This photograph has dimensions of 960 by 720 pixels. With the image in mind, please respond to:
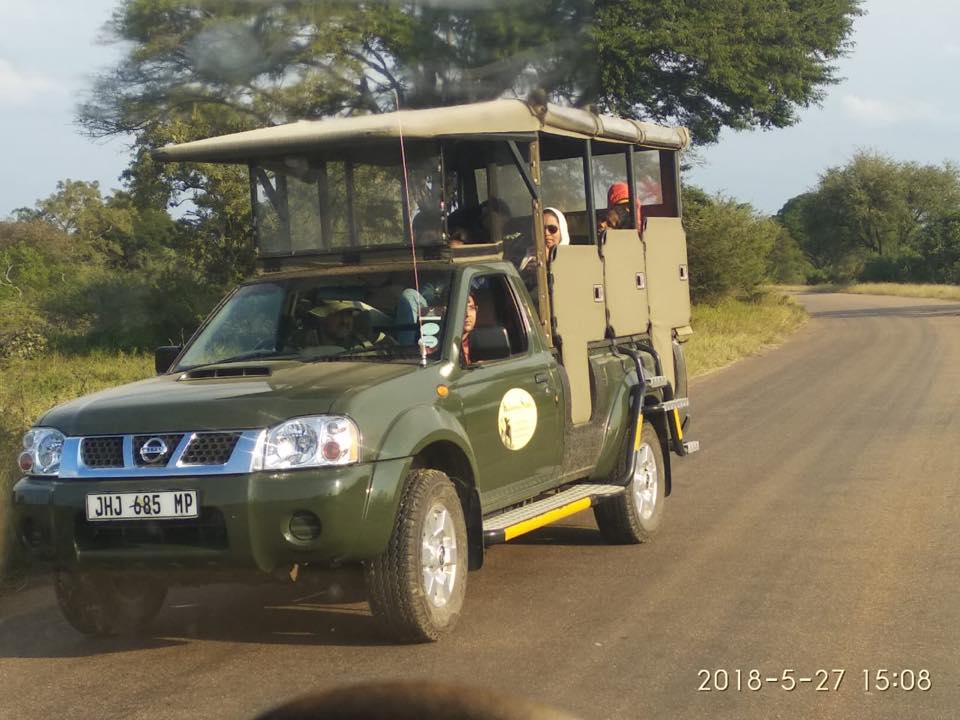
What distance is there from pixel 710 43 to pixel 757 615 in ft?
73.0

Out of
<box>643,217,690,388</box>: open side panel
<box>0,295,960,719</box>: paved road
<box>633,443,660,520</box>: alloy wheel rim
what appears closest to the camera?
<box>0,295,960,719</box>: paved road

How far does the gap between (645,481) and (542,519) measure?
1.78 m

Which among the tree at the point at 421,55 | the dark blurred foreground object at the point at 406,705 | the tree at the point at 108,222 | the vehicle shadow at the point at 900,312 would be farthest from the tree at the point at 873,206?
the dark blurred foreground object at the point at 406,705

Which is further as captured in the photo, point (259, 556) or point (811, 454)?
point (811, 454)

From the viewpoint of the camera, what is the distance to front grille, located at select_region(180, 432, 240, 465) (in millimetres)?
5379

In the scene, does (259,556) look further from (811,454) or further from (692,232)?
(692,232)

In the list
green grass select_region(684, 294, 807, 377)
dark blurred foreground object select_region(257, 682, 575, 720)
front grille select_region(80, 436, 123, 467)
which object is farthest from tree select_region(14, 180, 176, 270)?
dark blurred foreground object select_region(257, 682, 575, 720)

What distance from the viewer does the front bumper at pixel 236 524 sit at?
206 inches

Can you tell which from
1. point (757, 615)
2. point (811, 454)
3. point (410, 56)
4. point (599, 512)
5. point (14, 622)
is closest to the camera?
point (757, 615)

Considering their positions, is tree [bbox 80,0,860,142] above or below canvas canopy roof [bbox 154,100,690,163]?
above

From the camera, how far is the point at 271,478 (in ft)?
17.3

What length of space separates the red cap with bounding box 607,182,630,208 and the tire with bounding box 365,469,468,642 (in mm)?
3780

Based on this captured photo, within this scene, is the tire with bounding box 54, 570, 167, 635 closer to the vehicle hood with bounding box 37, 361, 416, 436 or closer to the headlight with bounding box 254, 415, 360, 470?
the vehicle hood with bounding box 37, 361, 416, 436

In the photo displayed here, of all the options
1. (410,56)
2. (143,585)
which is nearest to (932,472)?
(143,585)
